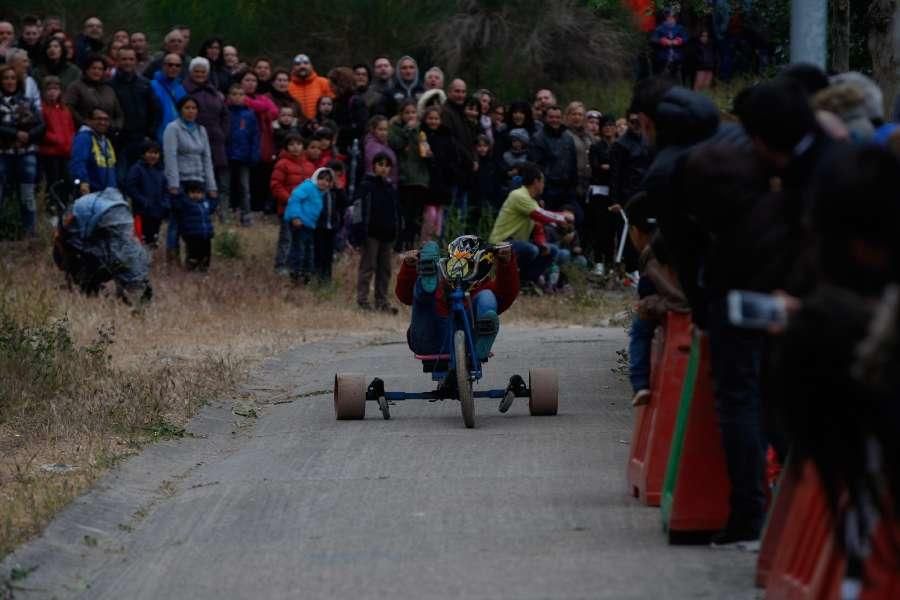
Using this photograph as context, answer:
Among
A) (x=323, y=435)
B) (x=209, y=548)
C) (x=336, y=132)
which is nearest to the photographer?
(x=209, y=548)

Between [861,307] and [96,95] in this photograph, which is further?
[96,95]

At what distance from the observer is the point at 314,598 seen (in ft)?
25.3

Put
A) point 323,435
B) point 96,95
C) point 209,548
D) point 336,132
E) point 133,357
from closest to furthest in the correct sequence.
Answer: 1. point 209,548
2. point 323,435
3. point 133,357
4. point 96,95
5. point 336,132

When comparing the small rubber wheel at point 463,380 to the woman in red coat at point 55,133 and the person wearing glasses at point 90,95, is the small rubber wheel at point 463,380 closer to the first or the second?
the person wearing glasses at point 90,95


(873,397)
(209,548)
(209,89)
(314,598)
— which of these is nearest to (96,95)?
(209,89)

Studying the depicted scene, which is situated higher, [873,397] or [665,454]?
[873,397]

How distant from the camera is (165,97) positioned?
23.3m

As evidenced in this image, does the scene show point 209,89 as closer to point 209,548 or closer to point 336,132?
point 336,132

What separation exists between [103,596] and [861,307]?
161 inches

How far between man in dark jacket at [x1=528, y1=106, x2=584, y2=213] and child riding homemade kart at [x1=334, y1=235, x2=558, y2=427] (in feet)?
34.8

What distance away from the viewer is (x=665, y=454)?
9.26 metres

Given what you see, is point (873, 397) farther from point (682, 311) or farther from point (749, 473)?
point (682, 311)

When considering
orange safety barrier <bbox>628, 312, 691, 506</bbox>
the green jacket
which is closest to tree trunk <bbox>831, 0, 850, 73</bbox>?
orange safety barrier <bbox>628, 312, 691, 506</bbox>

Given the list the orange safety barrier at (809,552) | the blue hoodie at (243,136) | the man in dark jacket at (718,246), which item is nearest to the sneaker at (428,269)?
the man in dark jacket at (718,246)
